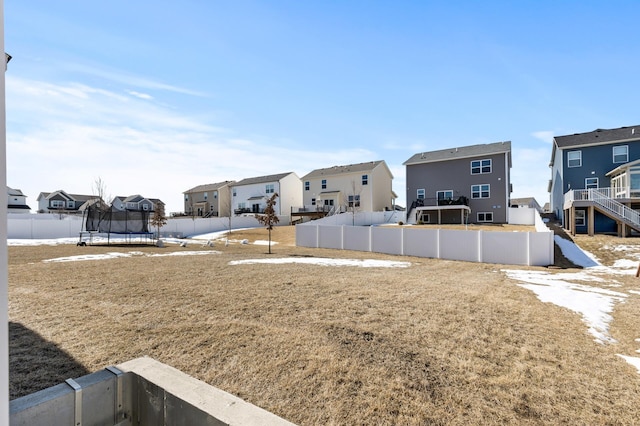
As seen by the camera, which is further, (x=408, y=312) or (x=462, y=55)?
(x=462, y=55)

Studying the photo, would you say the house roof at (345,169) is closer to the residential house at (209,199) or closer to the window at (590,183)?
the residential house at (209,199)

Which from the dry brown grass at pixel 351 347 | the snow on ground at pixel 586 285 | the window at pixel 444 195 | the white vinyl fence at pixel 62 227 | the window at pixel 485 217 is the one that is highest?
the window at pixel 444 195

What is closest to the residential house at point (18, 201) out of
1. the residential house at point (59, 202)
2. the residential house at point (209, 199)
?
the residential house at point (59, 202)

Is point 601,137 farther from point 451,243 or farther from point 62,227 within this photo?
point 62,227

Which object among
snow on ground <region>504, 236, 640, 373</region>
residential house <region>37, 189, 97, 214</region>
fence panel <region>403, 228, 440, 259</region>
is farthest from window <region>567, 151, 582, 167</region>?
residential house <region>37, 189, 97, 214</region>

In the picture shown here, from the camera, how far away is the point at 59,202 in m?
57.3

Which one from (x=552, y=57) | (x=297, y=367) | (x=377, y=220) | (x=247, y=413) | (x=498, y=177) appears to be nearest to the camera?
(x=247, y=413)

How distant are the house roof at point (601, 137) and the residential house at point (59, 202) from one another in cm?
6557

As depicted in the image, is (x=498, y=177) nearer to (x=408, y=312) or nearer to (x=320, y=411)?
(x=408, y=312)

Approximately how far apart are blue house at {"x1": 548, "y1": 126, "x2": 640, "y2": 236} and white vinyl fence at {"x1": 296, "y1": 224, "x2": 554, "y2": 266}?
920 cm

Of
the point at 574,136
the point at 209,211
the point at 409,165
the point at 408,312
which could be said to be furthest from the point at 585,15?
the point at 209,211

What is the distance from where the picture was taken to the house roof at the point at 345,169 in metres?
36.4

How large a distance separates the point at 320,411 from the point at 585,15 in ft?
38.7

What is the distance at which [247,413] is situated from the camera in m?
2.41
